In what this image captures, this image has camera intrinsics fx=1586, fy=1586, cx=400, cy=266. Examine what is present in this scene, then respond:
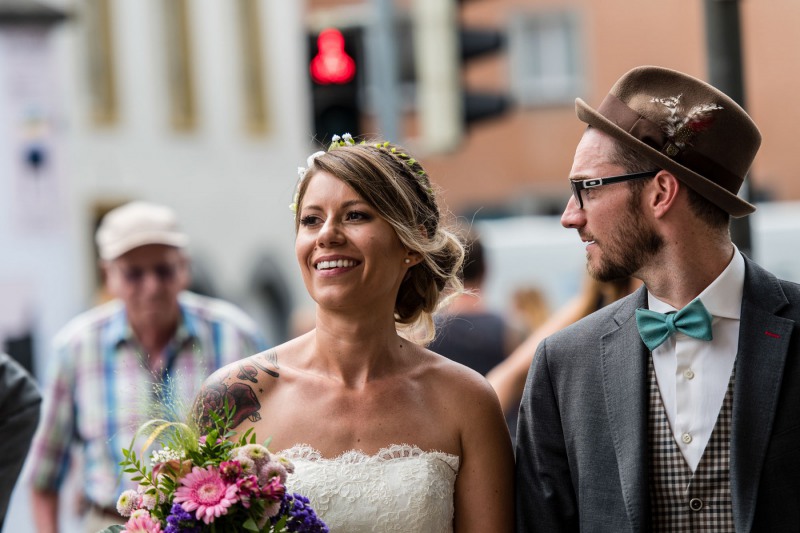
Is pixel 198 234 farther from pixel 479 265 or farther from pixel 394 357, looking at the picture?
pixel 394 357

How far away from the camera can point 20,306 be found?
677 inches

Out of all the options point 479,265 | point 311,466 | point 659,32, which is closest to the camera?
point 311,466

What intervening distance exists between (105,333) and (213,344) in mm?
521

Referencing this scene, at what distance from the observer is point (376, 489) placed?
Answer: 5.02m

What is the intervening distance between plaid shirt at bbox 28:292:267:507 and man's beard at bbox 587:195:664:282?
271 cm

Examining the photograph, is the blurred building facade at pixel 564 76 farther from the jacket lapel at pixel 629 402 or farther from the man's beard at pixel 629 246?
the man's beard at pixel 629 246

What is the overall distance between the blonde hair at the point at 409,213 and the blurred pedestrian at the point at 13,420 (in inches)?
59.0

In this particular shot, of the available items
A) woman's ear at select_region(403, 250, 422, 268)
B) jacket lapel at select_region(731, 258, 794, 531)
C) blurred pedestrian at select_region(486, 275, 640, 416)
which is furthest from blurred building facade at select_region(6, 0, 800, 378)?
jacket lapel at select_region(731, 258, 794, 531)

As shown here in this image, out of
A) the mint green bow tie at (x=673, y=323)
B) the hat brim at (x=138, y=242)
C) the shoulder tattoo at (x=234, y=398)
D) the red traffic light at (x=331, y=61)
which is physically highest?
the red traffic light at (x=331, y=61)

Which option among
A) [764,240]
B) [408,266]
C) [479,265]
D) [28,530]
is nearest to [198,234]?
[764,240]

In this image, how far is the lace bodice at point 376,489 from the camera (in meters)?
4.96

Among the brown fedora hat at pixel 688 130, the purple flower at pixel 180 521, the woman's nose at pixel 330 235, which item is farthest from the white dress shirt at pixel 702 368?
the purple flower at pixel 180 521

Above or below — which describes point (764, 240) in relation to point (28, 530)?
above

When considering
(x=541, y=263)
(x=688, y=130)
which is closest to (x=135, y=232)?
(x=688, y=130)
